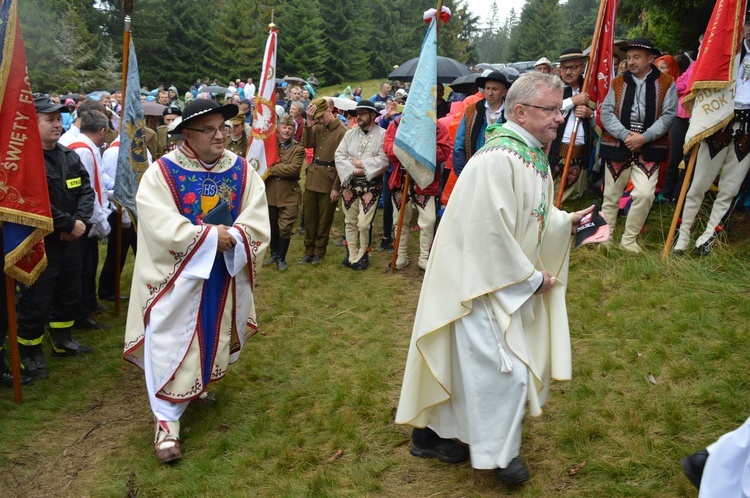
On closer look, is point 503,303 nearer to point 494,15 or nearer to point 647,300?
point 647,300

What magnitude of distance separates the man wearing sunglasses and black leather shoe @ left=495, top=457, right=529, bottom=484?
200 centimetres

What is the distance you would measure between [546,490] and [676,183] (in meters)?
5.91

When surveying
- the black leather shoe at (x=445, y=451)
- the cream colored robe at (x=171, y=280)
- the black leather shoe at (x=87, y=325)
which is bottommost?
the black leather shoe at (x=87, y=325)

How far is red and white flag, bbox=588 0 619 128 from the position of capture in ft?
21.5

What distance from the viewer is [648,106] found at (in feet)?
21.3

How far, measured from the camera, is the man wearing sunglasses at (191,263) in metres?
4.05

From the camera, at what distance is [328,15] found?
49.7m

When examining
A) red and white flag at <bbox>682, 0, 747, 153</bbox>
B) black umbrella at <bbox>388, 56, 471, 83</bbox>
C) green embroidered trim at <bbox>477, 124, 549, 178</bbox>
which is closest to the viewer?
green embroidered trim at <bbox>477, 124, 549, 178</bbox>

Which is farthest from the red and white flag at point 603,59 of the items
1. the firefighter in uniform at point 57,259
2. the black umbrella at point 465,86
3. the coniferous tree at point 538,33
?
the coniferous tree at point 538,33

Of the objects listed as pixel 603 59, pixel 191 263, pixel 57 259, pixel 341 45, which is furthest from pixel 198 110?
pixel 341 45

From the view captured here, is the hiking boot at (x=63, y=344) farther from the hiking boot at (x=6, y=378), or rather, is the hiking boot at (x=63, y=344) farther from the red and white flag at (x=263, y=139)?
the red and white flag at (x=263, y=139)

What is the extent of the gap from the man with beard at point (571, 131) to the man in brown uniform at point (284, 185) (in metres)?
3.22

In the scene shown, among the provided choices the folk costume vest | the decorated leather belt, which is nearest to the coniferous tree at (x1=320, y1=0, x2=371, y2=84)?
the decorated leather belt

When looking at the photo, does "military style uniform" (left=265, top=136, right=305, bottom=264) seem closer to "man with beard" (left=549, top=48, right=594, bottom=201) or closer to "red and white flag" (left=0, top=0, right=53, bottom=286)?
"man with beard" (left=549, top=48, right=594, bottom=201)
